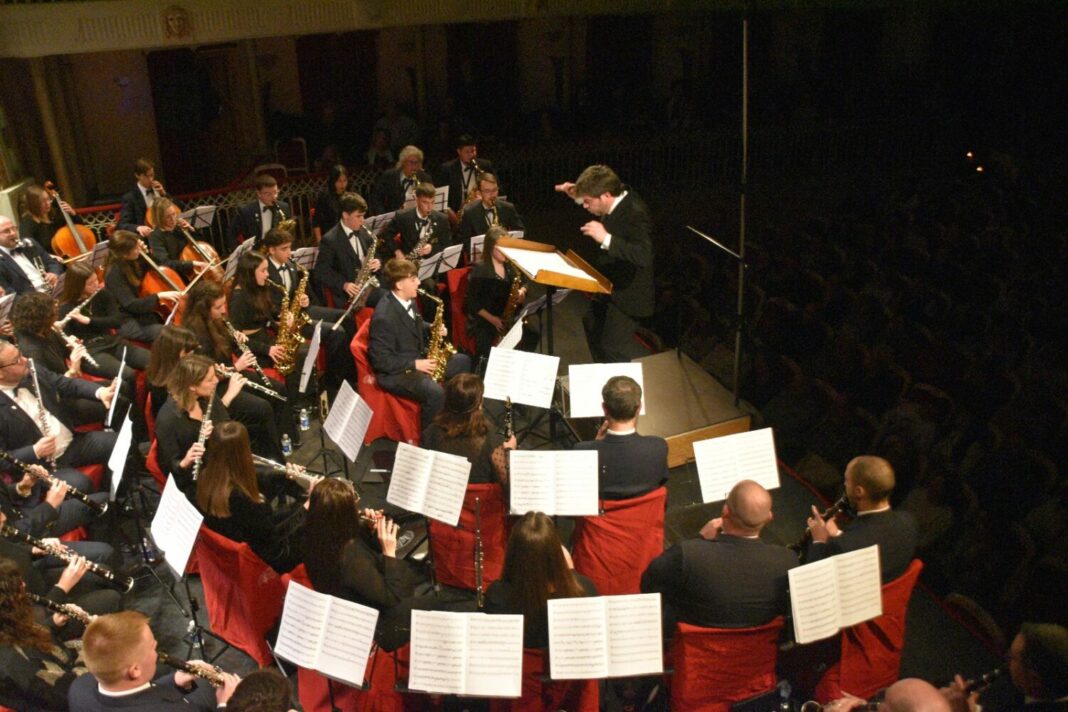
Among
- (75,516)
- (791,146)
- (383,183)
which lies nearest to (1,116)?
(383,183)

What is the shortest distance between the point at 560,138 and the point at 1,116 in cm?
775

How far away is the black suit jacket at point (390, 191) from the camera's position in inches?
337

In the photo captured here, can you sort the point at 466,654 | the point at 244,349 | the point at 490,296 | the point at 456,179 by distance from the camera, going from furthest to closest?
the point at 456,179 < the point at 490,296 < the point at 244,349 < the point at 466,654

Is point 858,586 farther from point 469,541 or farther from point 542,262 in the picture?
point 542,262

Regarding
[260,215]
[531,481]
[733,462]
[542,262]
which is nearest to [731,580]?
[733,462]

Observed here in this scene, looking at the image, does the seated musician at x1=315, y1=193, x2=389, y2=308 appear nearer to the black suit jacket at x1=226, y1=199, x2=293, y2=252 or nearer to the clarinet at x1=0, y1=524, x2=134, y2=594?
the black suit jacket at x1=226, y1=199, x2=293, y2=252

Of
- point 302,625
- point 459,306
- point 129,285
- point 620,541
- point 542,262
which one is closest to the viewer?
point 302,625

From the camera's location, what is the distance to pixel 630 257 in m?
5.63

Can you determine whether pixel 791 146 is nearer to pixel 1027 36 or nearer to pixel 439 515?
pixel 1027 36

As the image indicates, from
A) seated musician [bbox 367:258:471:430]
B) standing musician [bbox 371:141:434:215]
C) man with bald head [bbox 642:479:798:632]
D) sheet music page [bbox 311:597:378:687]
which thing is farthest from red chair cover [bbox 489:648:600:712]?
standing musician [bbox 371:141:434:215]

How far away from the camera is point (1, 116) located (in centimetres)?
923

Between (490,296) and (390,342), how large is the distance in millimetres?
1152

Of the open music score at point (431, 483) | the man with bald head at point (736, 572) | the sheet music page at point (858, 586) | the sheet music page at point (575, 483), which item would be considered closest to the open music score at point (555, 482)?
the sheet music page at point (575, 483)

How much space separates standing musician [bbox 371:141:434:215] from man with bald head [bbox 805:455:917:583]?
18.5 feet
